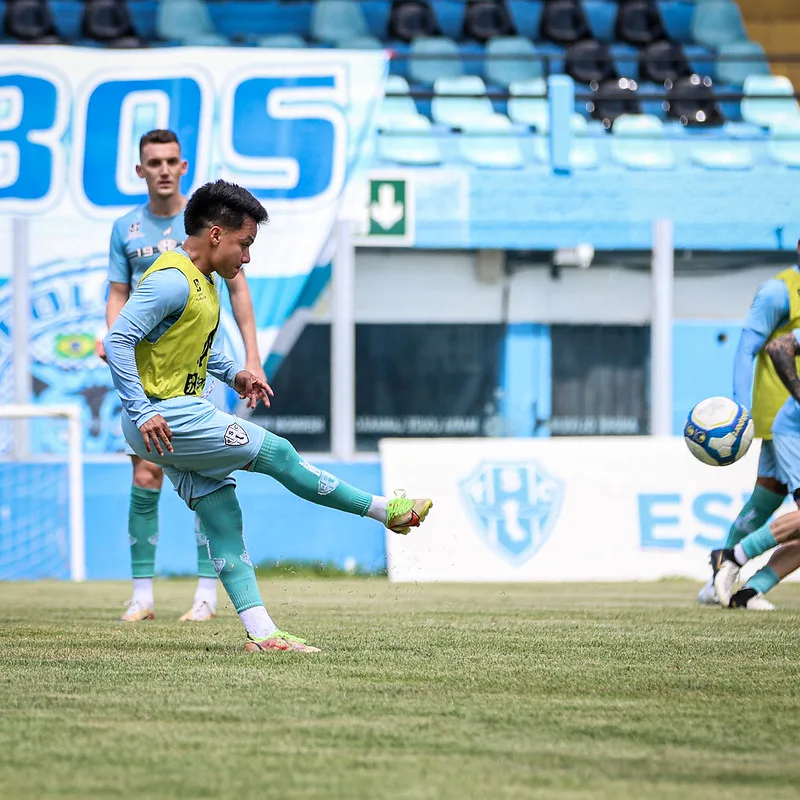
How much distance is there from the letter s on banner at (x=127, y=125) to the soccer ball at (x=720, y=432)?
6619 mm

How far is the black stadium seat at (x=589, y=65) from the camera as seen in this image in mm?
17969

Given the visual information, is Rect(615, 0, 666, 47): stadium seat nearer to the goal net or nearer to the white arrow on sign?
the white arrow on sign

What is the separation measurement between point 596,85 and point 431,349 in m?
5.40

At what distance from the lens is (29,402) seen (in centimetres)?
1269

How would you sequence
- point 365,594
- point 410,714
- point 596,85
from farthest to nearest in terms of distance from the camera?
1. point 596,85
2. point 365,594
3. point 410,714

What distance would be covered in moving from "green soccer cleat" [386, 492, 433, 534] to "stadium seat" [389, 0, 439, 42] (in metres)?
14.3

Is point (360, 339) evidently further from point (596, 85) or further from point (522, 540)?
point (596, 85)

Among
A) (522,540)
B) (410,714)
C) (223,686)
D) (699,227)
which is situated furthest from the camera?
(699,227)

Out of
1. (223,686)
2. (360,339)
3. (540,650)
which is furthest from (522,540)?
(223,686)

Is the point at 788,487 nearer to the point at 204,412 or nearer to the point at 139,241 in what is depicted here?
the point at 139,241

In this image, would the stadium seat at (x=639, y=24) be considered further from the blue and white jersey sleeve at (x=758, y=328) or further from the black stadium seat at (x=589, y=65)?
the blue and white jersey sleeve at (x=758, y=328)

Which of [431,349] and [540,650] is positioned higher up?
[431,349]

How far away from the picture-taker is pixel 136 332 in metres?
4.98

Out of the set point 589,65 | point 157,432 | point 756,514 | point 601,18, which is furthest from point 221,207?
point 601,18
